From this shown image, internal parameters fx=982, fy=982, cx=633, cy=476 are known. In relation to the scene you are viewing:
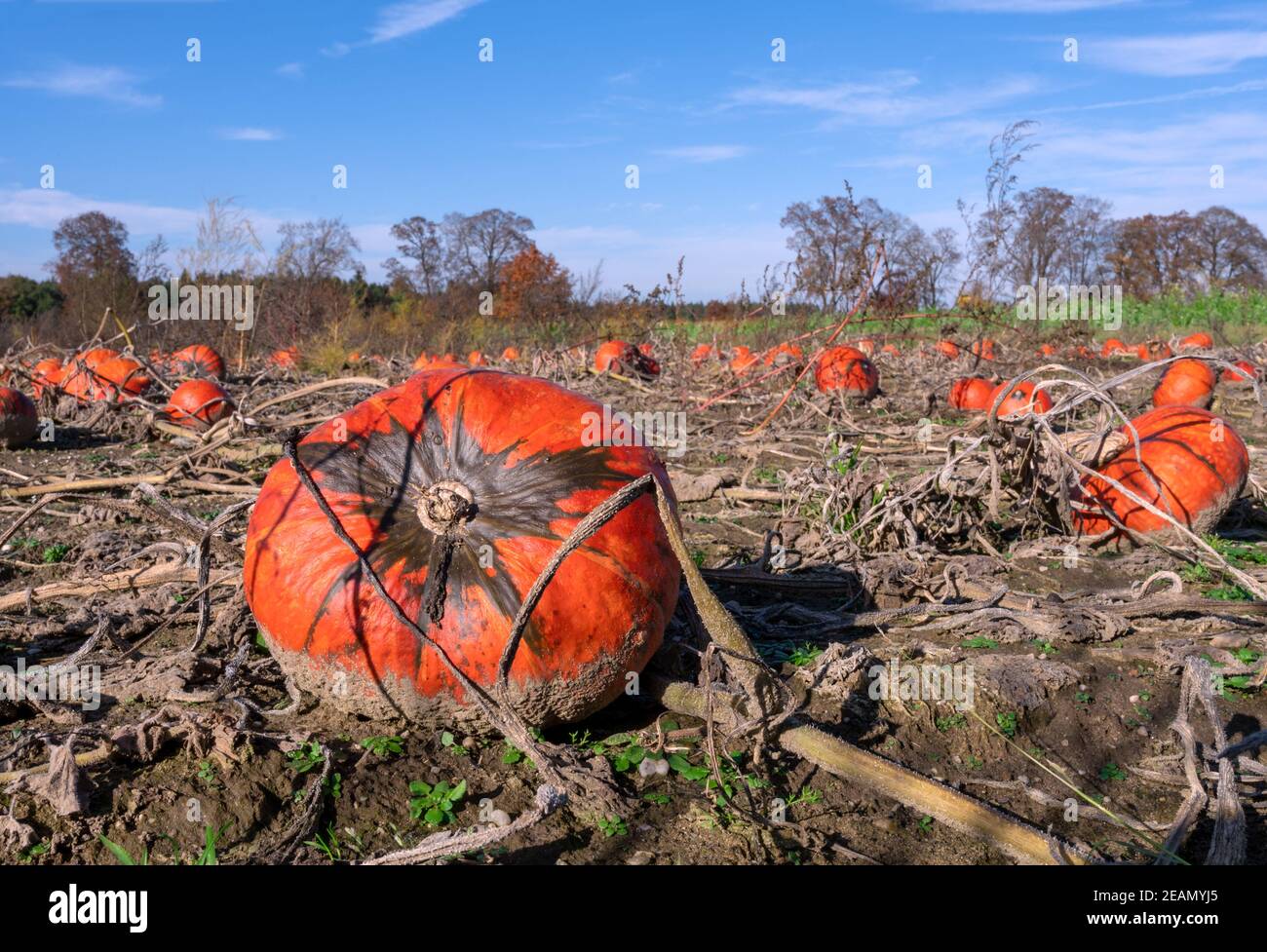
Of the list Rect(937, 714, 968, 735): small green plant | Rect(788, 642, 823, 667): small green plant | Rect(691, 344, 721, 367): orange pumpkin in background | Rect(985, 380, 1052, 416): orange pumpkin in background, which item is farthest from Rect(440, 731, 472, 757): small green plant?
Rect(691, 344, 721, 367): orange pumpkin in background

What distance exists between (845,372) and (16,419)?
7796mm

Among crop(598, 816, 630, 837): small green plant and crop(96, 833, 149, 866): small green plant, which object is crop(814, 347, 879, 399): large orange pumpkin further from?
crop(96, 833, 149, 866): small green plant

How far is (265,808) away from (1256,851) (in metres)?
2.45

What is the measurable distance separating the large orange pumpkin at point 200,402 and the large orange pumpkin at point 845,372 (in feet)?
19.3

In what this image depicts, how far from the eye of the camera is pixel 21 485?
21.9 feet

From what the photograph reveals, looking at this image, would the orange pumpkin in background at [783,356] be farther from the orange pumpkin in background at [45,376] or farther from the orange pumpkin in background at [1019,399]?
the orange pumpkin in background at [45,376]

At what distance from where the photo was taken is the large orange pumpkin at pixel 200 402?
870 cm

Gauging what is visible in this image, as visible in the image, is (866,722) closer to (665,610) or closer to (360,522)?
(665,610)

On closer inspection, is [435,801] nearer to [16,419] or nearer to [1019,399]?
Result: [1019,399]

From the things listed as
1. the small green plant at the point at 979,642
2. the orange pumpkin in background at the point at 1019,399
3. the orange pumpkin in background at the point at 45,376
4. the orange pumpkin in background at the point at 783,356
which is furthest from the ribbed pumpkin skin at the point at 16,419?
the small green plant at the point at 979,642

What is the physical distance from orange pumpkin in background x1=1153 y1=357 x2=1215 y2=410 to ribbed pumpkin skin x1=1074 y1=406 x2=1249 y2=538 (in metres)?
4.48

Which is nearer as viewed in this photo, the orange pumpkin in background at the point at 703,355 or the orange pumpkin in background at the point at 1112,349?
the orange pumpkin in background at the point at 703,355

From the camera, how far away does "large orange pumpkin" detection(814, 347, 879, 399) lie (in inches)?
410
